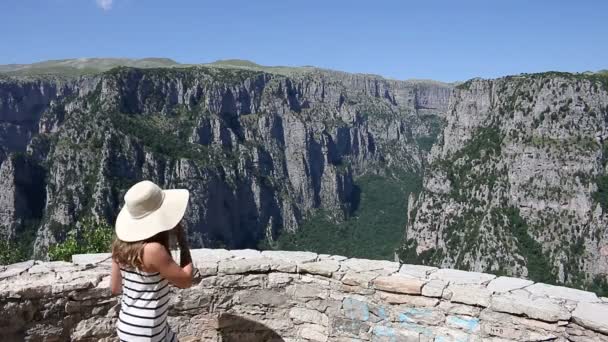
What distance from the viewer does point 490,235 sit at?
330ft

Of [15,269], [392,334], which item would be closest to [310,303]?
[392,334]

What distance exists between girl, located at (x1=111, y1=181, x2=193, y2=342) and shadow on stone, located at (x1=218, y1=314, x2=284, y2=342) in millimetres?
2643

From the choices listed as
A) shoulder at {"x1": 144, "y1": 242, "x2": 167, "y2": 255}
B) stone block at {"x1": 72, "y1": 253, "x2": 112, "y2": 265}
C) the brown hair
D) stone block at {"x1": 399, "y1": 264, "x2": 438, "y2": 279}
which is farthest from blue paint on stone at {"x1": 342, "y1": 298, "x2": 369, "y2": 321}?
stone block at {"x1": 72, "y1": 253, "x2": 112, "y2": 265}

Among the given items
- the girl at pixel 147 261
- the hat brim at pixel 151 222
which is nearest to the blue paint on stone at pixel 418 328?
the girl at pixel 147 261

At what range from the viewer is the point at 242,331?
291 inches

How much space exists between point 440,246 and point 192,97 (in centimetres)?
9259

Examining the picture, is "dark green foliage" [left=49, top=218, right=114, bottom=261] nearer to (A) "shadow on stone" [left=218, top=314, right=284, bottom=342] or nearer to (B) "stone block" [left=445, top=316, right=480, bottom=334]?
(A) "shadow on stone" [left=218, top=314, right=284, bottom=342]

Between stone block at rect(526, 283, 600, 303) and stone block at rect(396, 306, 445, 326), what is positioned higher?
stone block at rect(526, 283, 600, 303)

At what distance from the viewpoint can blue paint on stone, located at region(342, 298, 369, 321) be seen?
22.6 ft

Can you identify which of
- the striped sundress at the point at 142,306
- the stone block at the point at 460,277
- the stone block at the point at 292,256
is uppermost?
the striped sundress at the point at 142,306

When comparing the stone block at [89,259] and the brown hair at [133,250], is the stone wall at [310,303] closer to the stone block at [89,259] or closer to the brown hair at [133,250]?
the stone block at [89,259]

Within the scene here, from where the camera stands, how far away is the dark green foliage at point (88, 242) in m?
14.1

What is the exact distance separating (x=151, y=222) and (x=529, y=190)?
11181cm

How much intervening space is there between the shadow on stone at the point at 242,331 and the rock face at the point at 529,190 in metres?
91.8
